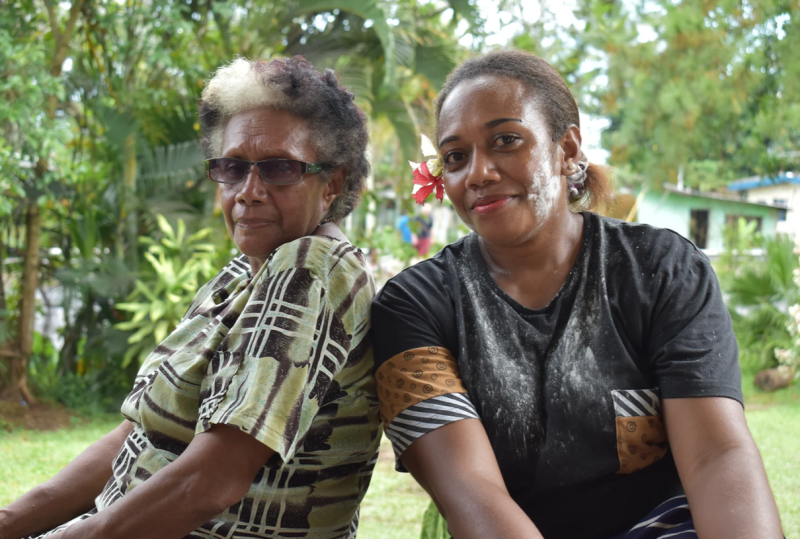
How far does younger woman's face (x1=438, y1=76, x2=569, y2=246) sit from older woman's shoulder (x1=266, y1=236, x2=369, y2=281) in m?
0.34

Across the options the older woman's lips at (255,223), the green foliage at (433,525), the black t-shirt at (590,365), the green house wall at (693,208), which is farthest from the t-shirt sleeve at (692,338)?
the green house wall at (693,208)

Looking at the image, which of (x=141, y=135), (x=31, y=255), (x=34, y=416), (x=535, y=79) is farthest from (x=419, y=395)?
(x=31, y=255)

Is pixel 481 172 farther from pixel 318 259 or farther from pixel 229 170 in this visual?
pixel 229 170

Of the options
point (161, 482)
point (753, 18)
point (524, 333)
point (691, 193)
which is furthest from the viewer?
point (691, 193)

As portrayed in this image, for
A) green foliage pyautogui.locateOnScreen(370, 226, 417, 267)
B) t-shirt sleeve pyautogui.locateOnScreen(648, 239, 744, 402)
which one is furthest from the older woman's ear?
green foliage pyautogui.locateOnScreen(370, 226, 417, 267)

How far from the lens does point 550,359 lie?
1.83m

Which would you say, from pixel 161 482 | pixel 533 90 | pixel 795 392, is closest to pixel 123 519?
pixel 161 482

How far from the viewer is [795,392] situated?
6.56 metres

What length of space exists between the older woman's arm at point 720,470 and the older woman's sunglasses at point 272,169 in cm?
106

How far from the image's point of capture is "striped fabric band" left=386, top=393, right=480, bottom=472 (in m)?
1.76

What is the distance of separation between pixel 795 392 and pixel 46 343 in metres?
6.54

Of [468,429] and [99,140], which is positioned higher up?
[99,140]

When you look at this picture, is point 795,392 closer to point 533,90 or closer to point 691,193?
point 533,90

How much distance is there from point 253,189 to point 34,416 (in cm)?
455
